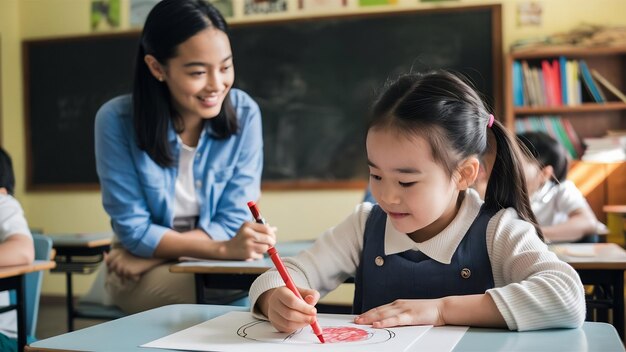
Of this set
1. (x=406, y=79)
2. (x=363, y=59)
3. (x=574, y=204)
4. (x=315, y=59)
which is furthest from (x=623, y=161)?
(x=406, y=79)

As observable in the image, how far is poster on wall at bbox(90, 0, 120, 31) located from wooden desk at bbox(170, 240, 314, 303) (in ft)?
12.9

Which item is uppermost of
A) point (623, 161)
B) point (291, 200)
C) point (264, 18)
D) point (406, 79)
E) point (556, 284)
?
point (264, 18)

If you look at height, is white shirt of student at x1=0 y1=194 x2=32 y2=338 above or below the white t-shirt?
below

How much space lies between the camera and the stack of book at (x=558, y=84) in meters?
4.53

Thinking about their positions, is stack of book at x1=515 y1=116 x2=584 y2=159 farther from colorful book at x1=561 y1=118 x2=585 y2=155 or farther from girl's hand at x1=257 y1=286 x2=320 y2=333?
girl's hand at x1=257 y1=286 x2=320 y2=333

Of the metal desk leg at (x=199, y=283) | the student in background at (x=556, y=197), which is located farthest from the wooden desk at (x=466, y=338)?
the student in background at (x=556, y=197)

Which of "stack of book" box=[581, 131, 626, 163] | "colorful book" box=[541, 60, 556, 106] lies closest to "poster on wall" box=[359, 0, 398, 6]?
"colorful book" box=[541, 60, 556, 106]

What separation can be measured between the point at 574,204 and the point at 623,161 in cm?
135

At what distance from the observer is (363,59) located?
504 centimetres

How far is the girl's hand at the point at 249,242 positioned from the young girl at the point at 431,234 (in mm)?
529

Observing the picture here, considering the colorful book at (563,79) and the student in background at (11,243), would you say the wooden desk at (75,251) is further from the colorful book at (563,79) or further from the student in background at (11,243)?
the colorful book at (563,79)

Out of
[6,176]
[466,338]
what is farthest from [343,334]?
[6,176]

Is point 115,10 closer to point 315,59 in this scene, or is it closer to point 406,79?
point 315,59

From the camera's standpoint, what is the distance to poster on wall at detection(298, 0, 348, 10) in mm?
5074
